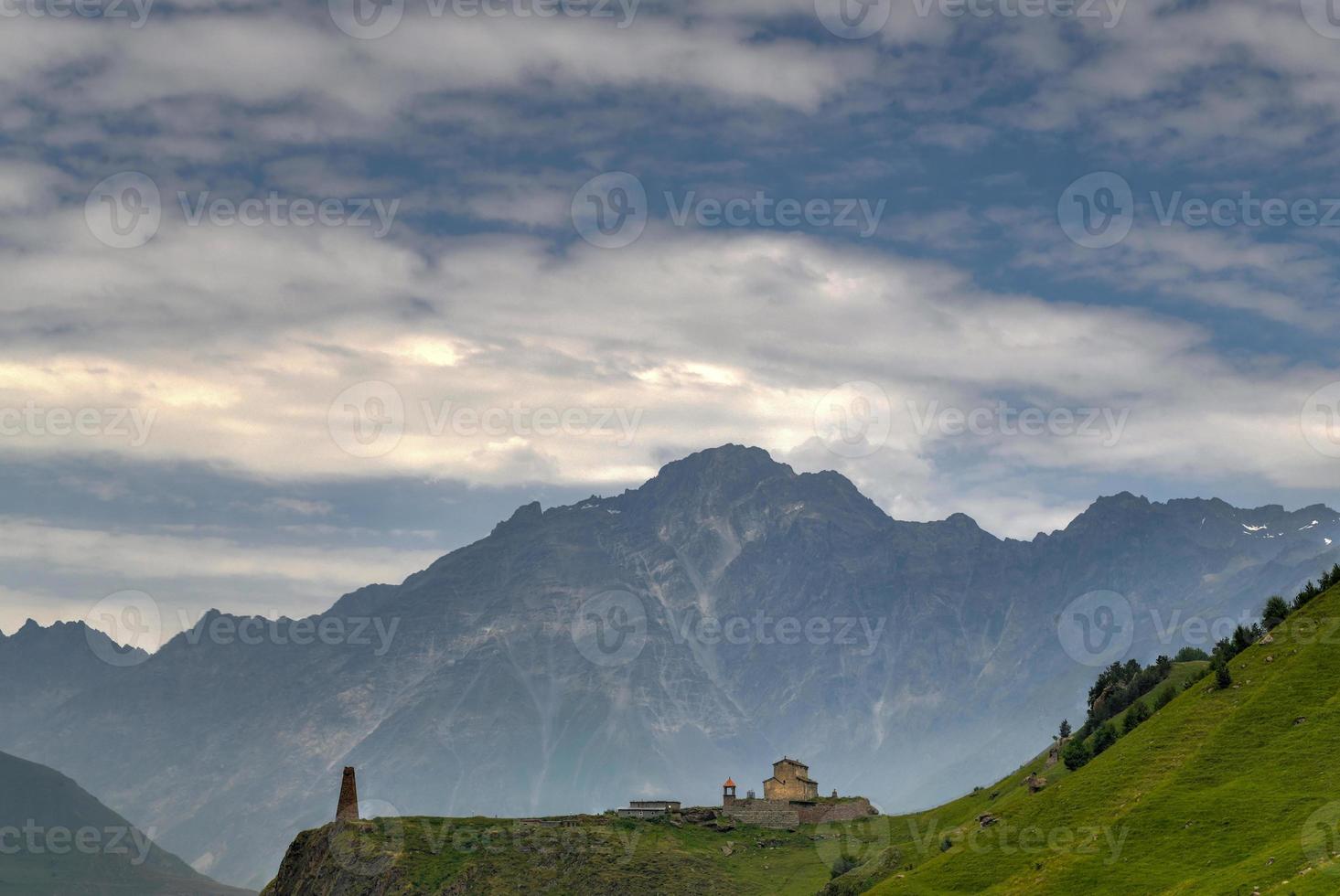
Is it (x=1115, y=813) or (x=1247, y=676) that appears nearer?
(x=1115, y=813)

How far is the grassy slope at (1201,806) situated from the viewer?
112 meters

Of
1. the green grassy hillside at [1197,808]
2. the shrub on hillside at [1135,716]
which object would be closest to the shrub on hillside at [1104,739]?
the shrub on hillside at [1135,716]

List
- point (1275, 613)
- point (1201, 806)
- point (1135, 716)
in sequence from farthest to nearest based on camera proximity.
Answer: point (1275, 613), point (1135, 716), point (1201, 806)

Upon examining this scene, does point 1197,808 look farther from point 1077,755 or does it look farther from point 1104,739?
point 1077,755

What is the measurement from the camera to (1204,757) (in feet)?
443

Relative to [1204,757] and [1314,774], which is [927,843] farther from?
[1314,774]

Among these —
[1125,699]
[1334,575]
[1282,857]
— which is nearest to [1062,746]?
[1125,699]

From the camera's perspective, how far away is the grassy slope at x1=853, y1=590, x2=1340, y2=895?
112 metres

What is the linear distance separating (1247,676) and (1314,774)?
1183 inches

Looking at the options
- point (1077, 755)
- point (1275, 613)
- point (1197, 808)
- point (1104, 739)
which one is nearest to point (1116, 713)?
point (1104, 739)

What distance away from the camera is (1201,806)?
124688 mm

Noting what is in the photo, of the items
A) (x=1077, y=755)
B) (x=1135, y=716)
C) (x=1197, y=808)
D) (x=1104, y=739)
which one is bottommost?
(x=1197, y=808)

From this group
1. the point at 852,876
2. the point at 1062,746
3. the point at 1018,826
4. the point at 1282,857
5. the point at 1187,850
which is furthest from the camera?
the point at 1062,746

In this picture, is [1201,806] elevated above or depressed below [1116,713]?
below
